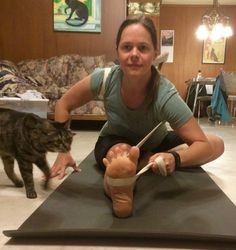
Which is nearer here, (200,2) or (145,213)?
(145,213)

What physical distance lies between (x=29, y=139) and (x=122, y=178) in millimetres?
515

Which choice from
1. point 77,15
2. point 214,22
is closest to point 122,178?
point 77,15

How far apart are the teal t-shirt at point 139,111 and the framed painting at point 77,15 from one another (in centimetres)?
279

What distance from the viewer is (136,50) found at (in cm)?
138

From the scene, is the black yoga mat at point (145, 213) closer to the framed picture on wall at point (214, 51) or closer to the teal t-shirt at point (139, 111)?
the teal t-shirt at point (139, 111)

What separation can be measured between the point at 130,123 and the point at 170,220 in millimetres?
557

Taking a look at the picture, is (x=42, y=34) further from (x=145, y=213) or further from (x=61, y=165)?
(x=145, y=213)

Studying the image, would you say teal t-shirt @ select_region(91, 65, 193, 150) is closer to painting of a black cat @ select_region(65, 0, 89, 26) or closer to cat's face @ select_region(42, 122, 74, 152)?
cat's face @ select_region(42, 122, 74, 152)

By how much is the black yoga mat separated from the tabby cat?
0.16m

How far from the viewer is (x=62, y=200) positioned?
1.40 meters

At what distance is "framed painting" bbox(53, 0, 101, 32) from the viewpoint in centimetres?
420

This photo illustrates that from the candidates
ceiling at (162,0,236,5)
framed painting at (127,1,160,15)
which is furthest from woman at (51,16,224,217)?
ceiling at (162,0,236,5)

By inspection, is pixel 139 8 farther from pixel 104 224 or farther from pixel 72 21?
pixel 104 224

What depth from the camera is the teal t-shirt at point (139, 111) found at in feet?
4.72
